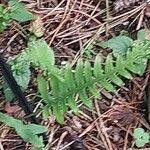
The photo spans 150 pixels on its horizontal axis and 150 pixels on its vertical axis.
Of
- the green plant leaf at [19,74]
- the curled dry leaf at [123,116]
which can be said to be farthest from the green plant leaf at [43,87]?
the curled dry leaf at [123,116]

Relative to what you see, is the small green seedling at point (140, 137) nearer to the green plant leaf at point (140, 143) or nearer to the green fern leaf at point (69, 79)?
the green plant leaf at point (140, 143)

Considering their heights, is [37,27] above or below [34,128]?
above

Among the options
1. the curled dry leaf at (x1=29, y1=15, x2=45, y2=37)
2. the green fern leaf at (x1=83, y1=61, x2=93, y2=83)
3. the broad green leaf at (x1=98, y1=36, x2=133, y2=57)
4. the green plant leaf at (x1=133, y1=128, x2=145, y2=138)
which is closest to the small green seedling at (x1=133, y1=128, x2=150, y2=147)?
the green plant leaf at (x1=133, y1=128, x2=145, y2=138)

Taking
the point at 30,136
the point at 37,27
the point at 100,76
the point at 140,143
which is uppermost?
the point at 37,27

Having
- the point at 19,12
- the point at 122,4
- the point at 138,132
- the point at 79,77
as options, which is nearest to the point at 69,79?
the point at 79,77

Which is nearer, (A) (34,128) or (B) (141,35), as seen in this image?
(A) (34,128)

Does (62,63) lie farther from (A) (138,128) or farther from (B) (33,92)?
(A) (138,128)

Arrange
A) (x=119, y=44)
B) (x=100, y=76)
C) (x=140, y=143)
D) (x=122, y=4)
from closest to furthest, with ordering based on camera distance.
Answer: (x=100, y=76), (x=140, y=143), (x=119, y=44), (x=122, y=4)

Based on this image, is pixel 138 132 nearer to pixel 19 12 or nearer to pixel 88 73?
pixel 88 73
